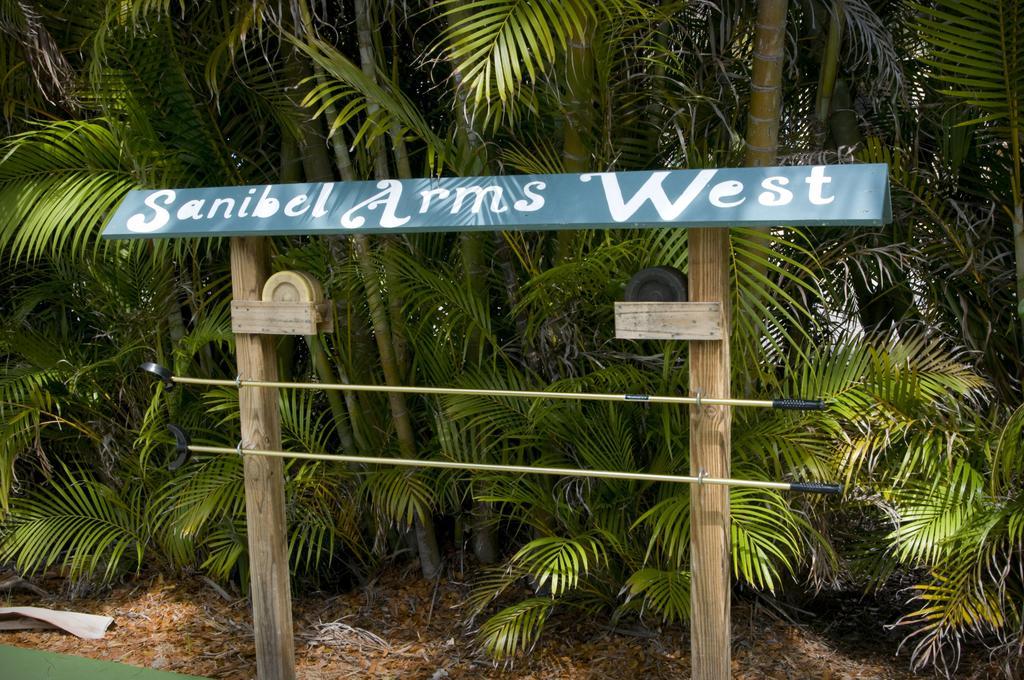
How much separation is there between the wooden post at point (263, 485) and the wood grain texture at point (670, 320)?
113 cm

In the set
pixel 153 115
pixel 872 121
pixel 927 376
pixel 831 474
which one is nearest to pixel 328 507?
pixel 153 115

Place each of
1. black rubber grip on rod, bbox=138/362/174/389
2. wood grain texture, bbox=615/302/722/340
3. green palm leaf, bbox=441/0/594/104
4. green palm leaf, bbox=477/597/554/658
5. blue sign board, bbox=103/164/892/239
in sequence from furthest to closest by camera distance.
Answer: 1. green palm leaf, bbox=477/597/554/658
2. black rubber grip on rod, bbox=138/362/174/389
3. green palm leaf, bbox=441/0/594/104
4. wood grain texture, bbox=615/302/722/340
5. blue sign board, bbox=103/164/892/239

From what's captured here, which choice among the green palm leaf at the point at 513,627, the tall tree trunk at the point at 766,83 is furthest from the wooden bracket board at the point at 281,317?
the tall tree trunk at the point at 766,83

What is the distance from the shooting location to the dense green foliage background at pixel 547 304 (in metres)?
3.25

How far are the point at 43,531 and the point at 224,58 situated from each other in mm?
2044

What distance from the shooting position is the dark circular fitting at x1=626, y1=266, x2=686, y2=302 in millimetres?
2590

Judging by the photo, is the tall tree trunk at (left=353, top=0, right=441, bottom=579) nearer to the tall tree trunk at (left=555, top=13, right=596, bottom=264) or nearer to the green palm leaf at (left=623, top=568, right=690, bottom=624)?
the tall tree trunk at (left=555, top=13, right=596, bottom=264)

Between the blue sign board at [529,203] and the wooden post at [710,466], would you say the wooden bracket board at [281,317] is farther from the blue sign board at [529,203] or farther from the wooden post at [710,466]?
the wooden post at [710,466]

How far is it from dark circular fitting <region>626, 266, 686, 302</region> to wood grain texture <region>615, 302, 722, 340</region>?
4 centimetres

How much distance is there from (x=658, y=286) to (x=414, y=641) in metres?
1.92

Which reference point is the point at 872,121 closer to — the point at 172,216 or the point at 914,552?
the point at 914,552

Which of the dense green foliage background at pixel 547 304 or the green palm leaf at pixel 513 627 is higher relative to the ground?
the dense green foliage background at pixel 547 304

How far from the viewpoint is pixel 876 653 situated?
365 cm

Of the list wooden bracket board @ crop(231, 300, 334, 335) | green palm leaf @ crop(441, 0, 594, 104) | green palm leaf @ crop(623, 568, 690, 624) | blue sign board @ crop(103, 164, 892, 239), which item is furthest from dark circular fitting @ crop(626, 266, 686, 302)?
green palm leaf @ crop(623, 568, 690, 624)
